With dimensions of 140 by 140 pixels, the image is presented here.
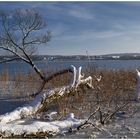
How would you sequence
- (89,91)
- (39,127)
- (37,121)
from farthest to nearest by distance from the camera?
(89,91), (37,121), (39,127)

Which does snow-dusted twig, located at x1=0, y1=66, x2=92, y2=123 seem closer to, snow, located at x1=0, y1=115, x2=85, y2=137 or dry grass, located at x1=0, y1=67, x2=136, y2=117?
dry grass, located at x1=0, y1=67, x2=136, y2=117

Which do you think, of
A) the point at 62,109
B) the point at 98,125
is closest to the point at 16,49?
the point at 62,109

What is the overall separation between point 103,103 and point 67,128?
2.16 m

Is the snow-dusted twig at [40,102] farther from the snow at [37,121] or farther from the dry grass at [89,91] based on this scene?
the dry grass at [89,91]

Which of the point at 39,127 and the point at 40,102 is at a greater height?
the point at 40,102

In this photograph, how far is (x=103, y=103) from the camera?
24.1 ft

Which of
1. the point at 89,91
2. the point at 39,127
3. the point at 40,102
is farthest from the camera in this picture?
A: the point at 89,91

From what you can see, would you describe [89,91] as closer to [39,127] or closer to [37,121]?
[37,121]

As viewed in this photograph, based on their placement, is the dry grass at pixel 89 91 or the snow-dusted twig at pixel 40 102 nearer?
the snow-dusted twig at pixel 40 102

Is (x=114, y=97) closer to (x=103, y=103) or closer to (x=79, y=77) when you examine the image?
(x=103, y=103)

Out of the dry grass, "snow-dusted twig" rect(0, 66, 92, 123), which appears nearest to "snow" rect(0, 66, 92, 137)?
"snow-dusted twig" rect(0, 66, 92, 123)

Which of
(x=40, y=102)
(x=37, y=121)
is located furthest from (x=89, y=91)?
(x=37, y=121)

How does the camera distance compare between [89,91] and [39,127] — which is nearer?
[39,127]

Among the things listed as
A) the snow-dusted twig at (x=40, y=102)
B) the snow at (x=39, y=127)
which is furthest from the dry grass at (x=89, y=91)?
the snow at (x=39, y=127)
